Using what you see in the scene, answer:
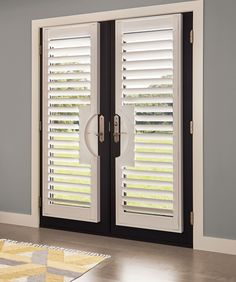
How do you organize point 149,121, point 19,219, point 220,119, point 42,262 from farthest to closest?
point 19,219, point 149,121, point 220,119, point 42,262

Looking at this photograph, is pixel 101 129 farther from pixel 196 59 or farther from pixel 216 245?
pixel 216 245

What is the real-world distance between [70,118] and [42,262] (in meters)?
1.59

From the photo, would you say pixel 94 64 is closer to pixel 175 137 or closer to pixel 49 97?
pixel 49 97

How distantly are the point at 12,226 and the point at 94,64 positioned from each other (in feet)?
6.65

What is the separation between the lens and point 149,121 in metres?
4.41

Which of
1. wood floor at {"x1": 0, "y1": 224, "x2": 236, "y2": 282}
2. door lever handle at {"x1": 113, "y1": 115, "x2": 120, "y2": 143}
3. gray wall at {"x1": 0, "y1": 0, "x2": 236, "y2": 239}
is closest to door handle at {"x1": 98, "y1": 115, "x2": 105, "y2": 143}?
door lever handle at {"x1": 113, "y1": 115, "x2": 120, "y2": 143}

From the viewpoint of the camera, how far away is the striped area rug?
3.50m

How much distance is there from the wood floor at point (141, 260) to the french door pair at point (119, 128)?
7.9 inches

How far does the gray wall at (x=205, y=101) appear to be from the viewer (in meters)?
4.10

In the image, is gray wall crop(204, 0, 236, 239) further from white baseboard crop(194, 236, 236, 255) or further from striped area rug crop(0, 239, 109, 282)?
striped area rug crop(0, 239, 109, 282)

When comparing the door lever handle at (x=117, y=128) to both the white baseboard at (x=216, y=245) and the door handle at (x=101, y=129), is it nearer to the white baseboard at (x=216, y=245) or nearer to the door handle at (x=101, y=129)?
the door handle at (x=101, y=129)

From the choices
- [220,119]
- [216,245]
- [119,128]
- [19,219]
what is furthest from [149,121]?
[19,219]

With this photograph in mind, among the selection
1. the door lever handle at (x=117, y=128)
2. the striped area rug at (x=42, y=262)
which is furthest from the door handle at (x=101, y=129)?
the striped area rug at (x=42, y=262)

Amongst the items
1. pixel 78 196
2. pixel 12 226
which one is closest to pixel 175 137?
pixel 78 196
